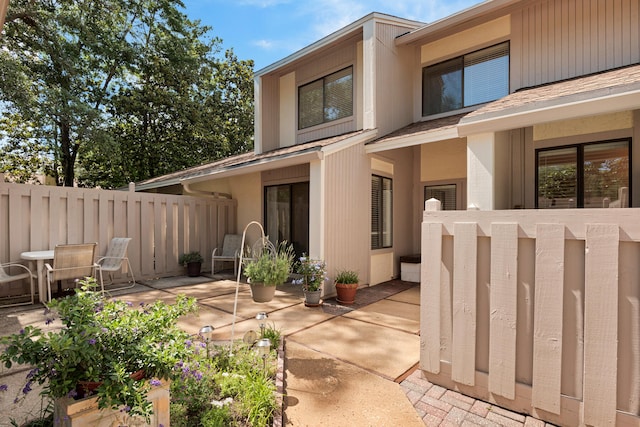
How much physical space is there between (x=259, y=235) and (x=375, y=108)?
4.39 meters

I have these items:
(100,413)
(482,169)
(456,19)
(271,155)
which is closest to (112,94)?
(271,155)

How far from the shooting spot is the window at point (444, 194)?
7.17m

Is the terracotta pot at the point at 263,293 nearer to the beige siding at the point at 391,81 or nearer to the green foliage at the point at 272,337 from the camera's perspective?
the green foliage at the point at 272,337

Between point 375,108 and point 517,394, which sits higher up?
point 375,108

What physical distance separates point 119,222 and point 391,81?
6.76 meters

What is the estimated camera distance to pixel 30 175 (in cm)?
1553

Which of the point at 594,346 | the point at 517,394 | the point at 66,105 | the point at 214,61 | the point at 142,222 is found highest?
the point at 214,61

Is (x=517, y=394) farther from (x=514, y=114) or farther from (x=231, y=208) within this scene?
(x=231, y=208)

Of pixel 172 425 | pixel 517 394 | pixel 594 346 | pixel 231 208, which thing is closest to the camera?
pixel 172 425

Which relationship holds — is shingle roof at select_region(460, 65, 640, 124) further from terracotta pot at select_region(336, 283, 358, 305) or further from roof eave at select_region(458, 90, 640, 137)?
terracotta pot at select_region(336, 283, 358, 305)

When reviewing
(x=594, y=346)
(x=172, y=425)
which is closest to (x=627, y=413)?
(x=594, y=346)

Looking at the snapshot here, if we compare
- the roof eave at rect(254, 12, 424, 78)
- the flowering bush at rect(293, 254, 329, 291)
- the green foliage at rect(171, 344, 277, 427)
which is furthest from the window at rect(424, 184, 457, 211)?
the green foliage at rect(171, 344, 277, 427)

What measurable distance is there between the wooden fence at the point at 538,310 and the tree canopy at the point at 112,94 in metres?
13.2

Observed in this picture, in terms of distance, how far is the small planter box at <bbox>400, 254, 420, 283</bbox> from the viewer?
7.01m
